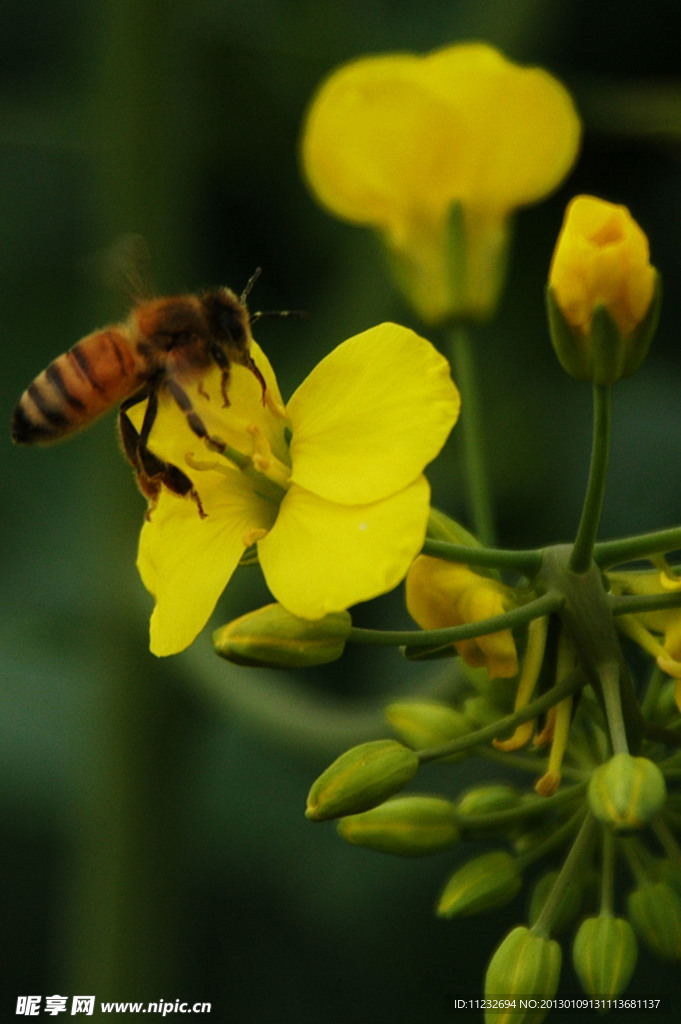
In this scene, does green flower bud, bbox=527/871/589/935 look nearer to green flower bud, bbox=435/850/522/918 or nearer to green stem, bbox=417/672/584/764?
green flower bud, bbox=435/850/522/918

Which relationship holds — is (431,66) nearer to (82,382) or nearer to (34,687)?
(82,382)

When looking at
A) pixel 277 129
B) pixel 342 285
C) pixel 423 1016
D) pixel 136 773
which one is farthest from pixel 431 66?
pixel 423 1016

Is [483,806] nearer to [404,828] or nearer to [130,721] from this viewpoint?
[404,828]

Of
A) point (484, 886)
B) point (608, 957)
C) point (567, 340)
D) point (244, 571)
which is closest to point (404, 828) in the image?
point (484, 886)

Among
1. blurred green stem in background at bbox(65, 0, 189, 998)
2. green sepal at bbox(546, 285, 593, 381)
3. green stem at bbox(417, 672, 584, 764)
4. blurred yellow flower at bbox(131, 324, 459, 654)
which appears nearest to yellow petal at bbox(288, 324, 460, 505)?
blurred yellow flower at bbox(131, 324, 459, 654)

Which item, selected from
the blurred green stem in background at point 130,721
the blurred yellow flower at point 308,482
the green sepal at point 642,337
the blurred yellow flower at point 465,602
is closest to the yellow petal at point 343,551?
the blurred yellow flower at point 308,482

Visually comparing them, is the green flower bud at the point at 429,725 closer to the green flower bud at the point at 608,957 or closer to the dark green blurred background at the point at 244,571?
the green flower bud at the point at 608,957
